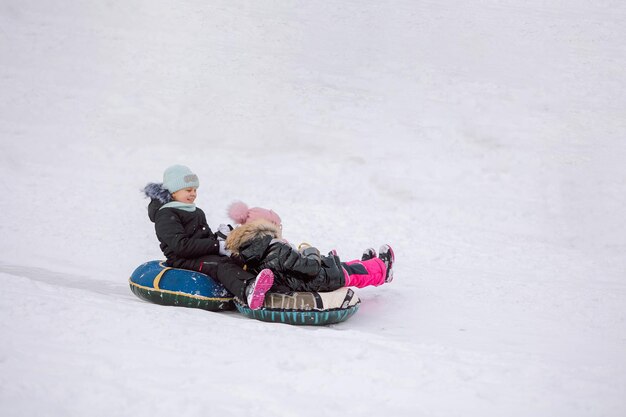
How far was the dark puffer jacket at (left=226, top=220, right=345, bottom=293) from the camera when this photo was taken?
4.68 m

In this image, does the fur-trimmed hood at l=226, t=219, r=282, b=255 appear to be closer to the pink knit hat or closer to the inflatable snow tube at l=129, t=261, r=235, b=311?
the pink knit hat

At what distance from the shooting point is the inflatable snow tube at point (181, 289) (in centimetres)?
479

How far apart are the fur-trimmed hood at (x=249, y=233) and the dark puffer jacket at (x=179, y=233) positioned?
25 centimetres

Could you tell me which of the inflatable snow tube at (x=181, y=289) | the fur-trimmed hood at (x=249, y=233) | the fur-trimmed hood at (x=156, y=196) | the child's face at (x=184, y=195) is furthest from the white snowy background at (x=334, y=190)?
the child's face at (x=184, y=195)

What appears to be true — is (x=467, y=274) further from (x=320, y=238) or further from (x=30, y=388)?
(x=30, y=388)

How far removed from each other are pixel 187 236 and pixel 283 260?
33.4 inches

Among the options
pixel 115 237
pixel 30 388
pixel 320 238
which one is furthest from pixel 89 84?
pixel 30 388

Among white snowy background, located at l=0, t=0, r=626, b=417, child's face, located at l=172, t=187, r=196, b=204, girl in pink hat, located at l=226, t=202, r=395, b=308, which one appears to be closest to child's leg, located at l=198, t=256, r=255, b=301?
girl in pink hat, located at l=226, t=202, r=395, b=308

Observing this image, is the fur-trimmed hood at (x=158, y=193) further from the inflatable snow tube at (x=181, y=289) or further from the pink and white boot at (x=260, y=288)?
the pink and white boot at (x=260, y=288)

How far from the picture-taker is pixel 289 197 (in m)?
8.02

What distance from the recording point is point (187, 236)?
5016 millimetres

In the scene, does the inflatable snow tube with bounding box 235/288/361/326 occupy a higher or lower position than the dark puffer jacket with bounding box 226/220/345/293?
lower

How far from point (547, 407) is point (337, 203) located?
493 cm

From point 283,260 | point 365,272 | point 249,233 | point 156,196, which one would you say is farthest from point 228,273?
point 365,272
